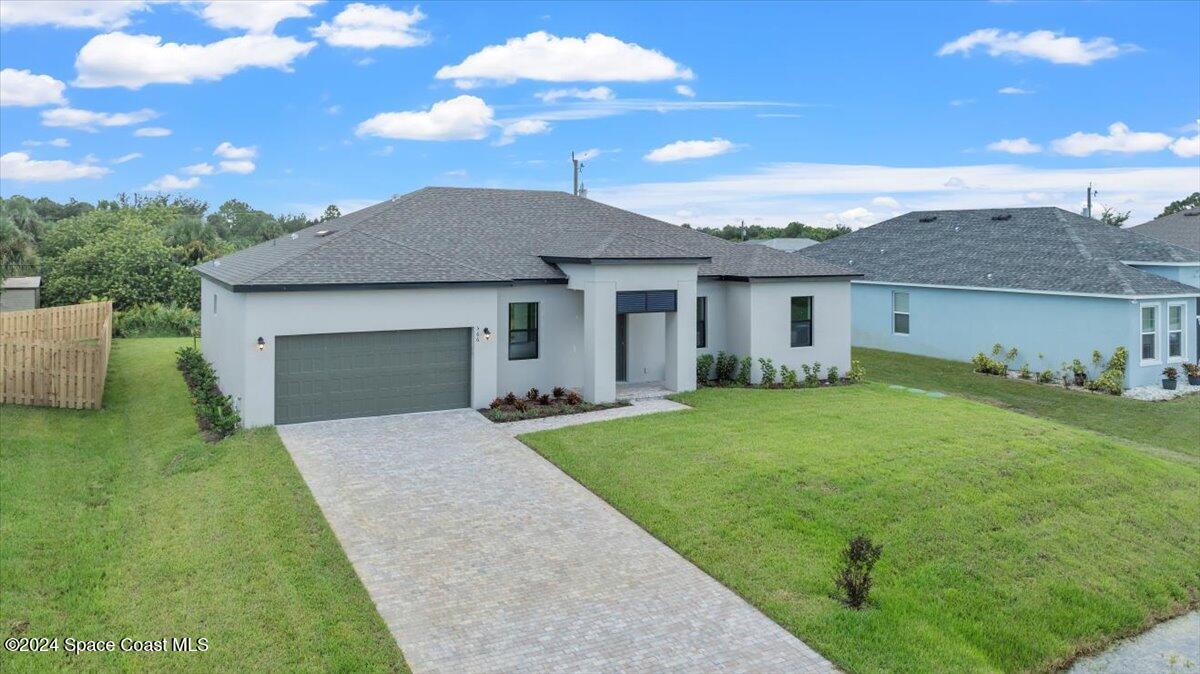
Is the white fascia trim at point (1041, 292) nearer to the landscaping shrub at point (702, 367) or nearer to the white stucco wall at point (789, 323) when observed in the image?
the white stucco wall at point (789, 323)

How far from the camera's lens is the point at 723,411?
1678 centimetres

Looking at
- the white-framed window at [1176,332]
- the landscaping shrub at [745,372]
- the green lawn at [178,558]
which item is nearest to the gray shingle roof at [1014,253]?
the white-framed window at [1176,332]

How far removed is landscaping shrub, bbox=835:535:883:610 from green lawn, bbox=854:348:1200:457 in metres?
13.0

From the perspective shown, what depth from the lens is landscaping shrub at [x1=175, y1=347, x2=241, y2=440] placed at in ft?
49.0

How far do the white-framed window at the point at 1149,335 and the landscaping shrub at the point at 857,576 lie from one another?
19491 millimetres

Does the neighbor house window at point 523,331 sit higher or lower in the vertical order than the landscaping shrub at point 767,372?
higher

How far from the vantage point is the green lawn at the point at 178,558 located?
7.33m

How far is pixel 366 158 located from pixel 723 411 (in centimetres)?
2723


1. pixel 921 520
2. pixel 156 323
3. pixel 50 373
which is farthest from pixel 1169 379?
pixel 156 323

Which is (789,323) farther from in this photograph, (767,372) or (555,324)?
(555,324)

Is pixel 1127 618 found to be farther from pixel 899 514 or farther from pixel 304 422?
pixel 304 422

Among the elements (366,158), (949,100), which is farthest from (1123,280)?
(366,158)

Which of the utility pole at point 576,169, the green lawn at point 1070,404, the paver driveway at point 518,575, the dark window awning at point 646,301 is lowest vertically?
the paver driveway at point 518,575

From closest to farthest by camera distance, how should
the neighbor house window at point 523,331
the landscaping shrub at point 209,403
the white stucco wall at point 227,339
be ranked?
the landscaping shrub at point 209,403
the white stucco wall at point 227,339
the neighbor house window at point 523,331
